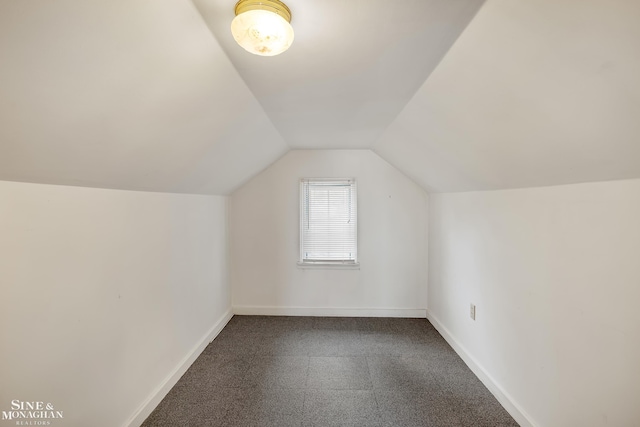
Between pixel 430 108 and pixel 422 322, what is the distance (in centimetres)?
263

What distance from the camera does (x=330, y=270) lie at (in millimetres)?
3629

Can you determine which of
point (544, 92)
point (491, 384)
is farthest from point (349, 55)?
point (491, 384)

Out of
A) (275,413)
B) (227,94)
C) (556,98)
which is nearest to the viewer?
(556,98)

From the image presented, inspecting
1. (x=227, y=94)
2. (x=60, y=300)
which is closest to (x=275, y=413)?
(x=60, y=300)

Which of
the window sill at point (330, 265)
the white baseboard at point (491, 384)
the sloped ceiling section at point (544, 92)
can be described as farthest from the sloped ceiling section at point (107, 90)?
the white baseboard at point (491, 384)

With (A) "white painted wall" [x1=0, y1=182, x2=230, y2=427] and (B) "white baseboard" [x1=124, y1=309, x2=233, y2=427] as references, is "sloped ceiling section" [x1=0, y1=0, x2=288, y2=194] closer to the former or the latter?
(A) "white painted wall" [x1=0, y1=182, x2=230, y2=427]

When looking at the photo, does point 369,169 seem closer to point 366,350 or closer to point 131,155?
point 366,350

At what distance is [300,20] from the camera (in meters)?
1.11

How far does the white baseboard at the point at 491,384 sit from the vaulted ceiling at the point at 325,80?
57.5 inches

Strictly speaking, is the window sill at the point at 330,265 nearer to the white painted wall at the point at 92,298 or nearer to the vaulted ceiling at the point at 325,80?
the white painted wall at the point at 92,298

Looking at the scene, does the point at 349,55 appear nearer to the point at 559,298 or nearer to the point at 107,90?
the point at 107,90

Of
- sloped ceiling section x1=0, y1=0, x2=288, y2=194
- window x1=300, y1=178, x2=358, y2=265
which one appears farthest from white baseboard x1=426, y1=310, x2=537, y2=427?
sloped ceiling section x1=0, y1=0, x2=288, y2=194

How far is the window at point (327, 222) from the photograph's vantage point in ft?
11.8

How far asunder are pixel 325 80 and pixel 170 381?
8.00 feet
